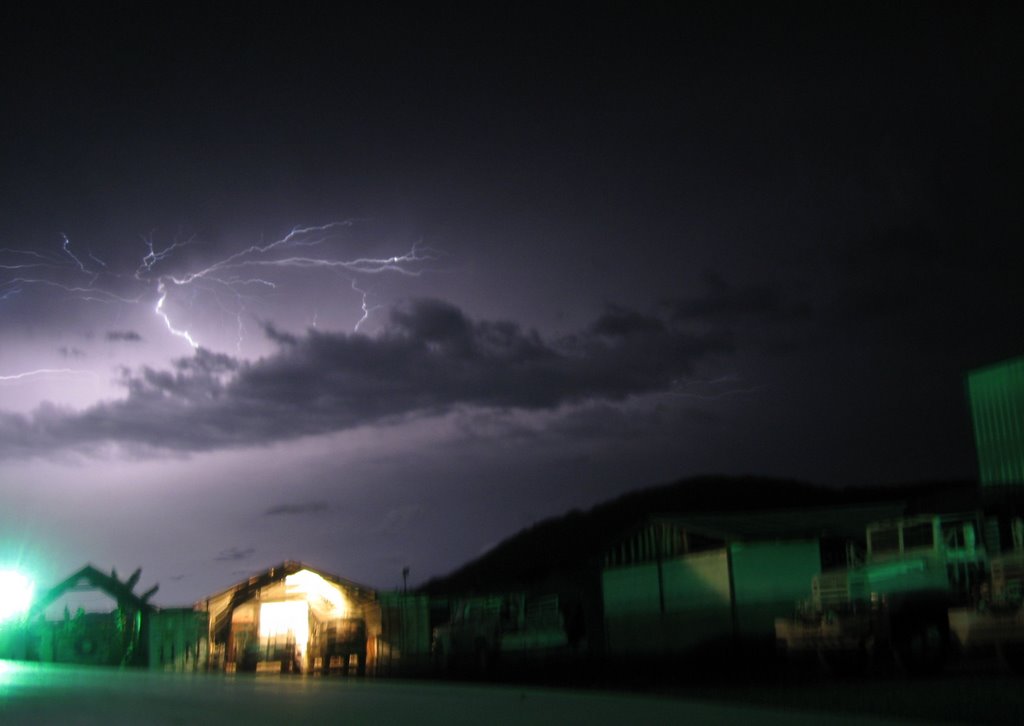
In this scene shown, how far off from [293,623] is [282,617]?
0.42m

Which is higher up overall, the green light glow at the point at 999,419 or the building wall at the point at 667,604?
the green light glow at the point at 999,419

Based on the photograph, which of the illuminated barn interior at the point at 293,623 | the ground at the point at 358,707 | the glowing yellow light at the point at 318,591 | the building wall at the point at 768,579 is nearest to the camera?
the ground at the point at 358,707

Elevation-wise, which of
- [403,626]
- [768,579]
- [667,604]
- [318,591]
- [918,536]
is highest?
[918,536]

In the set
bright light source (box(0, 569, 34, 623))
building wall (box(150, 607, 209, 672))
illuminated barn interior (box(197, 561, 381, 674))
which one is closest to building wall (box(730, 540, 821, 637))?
illuminated barn interior (box(197, 561, 381, 674))

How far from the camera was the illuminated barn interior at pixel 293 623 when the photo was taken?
2792 centimetres

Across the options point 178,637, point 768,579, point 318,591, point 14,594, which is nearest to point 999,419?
point 768,579

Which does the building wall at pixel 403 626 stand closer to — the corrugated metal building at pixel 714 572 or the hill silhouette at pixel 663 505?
the corrugated metal building at pixel 714 572

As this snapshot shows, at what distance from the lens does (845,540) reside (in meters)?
22.4

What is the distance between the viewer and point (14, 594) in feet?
112

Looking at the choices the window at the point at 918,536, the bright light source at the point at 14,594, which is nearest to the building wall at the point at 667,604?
the window at the point at 918,536

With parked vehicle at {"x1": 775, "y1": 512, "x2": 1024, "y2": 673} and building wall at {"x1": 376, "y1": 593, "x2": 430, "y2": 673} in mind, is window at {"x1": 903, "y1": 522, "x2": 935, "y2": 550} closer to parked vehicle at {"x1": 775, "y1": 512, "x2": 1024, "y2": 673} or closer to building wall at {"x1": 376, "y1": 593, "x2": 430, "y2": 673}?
parked vehicle at {"x1": 775, "y1": 512, "x2": 1024, "y2": 673}

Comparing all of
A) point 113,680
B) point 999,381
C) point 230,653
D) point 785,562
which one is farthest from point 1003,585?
point 230,653

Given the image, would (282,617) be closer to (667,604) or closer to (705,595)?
(667,604)

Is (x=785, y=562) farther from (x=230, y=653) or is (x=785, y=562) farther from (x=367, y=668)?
(x=230, y=653)
